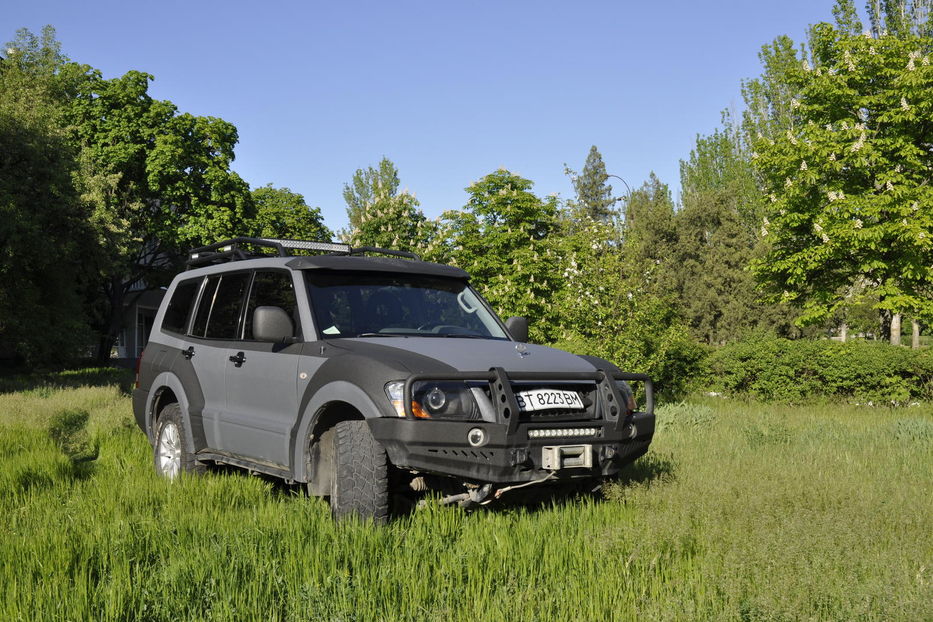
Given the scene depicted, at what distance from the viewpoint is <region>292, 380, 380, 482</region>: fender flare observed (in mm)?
5461

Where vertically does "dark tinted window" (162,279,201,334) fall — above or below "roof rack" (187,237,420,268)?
below

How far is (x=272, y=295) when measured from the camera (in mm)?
6930

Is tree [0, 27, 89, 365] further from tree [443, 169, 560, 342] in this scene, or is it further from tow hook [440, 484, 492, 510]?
tow hook [440, 484, 492, 510]

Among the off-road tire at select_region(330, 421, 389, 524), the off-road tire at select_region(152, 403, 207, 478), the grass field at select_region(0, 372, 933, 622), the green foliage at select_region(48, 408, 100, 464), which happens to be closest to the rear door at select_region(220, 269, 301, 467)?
the grass field at select_region(0, 372, 933, 622)

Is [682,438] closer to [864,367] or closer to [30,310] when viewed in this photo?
[864,367]

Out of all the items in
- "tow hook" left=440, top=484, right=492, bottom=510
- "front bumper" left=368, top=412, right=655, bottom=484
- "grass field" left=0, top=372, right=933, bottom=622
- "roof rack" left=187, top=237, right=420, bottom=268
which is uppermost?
"roof rack" left=187, top=237, right=420, bottom=268

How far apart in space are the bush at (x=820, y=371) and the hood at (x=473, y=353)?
43.5 ft

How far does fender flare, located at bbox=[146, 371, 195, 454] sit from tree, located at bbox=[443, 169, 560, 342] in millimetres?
19968

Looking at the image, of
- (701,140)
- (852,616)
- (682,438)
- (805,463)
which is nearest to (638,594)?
(852,616)

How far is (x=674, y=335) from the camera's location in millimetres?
16031

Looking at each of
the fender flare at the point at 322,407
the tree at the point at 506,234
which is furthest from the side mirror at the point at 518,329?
the tree at the point at 506,234

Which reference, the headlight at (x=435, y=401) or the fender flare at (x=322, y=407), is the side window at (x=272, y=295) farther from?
the headlight at (x=435, y=401)

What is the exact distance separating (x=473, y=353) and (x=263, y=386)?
1.77 m

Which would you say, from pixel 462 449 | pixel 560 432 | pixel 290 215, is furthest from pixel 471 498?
pixel 290 215
